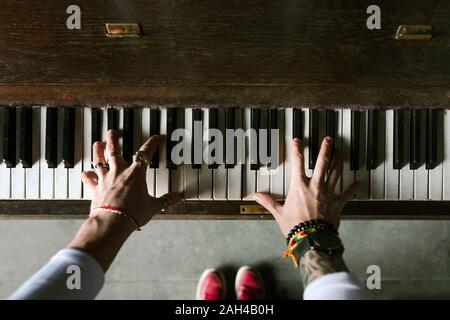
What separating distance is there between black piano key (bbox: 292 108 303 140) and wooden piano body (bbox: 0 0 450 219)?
0.04 m

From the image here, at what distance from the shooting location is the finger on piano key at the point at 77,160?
146 centimetres

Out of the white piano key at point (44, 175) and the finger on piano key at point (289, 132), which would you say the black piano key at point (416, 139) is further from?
the white piano key at point (44, 175)

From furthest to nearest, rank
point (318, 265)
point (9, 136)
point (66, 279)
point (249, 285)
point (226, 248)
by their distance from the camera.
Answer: point (226, 248), point (249, 285), point (9, 136), point (318, 265), point (66, 279)

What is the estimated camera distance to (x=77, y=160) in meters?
1.47

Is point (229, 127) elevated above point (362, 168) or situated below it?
above

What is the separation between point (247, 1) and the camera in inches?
54.6

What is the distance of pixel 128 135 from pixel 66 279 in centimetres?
58

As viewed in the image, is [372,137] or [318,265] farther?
[372,137]

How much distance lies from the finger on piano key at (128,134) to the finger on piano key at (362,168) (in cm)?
87

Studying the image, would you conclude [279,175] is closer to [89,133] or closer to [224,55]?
[224,55]

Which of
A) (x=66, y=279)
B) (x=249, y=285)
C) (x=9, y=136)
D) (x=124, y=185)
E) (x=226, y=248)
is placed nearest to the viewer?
(x=66, y=279)

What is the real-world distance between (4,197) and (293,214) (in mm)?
1104

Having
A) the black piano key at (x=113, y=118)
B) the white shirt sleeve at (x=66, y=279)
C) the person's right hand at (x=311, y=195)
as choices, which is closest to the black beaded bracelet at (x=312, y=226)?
the person's right hand at (x=311, y=195)

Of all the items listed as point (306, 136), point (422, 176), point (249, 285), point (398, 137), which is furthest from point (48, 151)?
point (422, 176)
